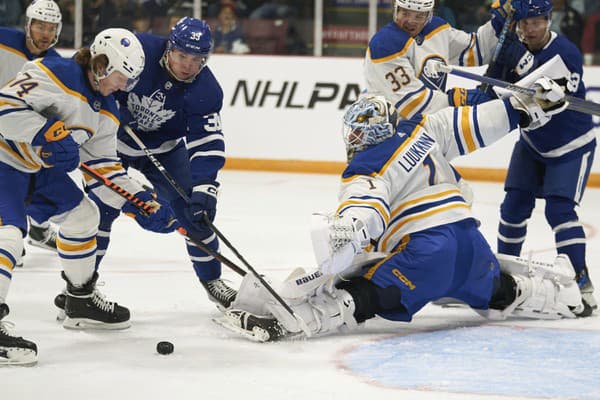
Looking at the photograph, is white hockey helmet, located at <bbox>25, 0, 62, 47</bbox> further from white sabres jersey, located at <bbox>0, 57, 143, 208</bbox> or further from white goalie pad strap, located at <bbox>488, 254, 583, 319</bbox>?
white goalie pad strap, located at <bbox>488, 254, 583, 319</bbox>

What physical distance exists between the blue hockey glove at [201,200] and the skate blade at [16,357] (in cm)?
81

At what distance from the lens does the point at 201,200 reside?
3.69m

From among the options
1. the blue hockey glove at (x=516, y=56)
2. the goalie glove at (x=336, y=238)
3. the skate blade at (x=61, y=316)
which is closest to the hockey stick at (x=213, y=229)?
the goalie glove at (x=336, y=238)

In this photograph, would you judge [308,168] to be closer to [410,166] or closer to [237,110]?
[237,110]

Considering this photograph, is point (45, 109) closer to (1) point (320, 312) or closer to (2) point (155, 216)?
(2) point (155, 216)

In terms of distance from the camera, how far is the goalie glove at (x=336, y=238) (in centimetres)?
322

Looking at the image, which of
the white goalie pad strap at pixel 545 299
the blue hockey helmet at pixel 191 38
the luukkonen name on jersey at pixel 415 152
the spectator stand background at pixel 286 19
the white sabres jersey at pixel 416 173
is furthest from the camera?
the spectator stand background at pixel 286 19

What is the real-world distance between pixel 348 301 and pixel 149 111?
102 cm

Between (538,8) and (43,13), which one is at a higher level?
(538,8)

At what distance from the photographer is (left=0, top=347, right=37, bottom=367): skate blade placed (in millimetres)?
3082

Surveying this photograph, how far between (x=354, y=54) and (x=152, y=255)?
10.5 ft

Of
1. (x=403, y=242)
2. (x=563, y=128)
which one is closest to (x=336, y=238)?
(x=403, y=242)

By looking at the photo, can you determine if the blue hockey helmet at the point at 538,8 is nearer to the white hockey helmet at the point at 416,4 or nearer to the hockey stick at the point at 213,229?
the white hockey helmet at the point at 416,4

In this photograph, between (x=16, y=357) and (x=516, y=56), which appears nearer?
(x=16, y=357)
